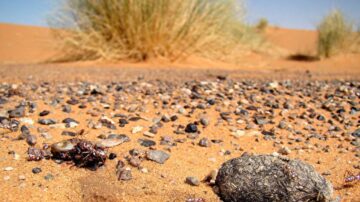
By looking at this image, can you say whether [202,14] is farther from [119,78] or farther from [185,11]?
[119,78]

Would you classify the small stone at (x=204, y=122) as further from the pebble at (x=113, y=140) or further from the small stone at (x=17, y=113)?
the small stone at (x=17, y=113)

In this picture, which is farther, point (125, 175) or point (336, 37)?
point (336, 37)

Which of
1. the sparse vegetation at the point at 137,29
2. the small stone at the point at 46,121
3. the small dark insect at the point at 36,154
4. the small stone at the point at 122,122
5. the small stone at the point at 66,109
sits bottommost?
the small dark insect at the point at 36,154

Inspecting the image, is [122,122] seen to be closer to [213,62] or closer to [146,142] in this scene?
[146,142]

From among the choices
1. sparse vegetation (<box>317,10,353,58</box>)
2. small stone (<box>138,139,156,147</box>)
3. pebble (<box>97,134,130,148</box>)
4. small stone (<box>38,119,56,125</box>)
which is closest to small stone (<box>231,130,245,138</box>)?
small stone (<box>138,139,156,147</box>)

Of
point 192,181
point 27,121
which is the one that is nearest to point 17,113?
point 27,121

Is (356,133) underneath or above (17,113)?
underneath

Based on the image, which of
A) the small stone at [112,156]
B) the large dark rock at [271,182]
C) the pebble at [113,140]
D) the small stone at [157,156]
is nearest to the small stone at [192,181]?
the large dark rock at [271,182]
